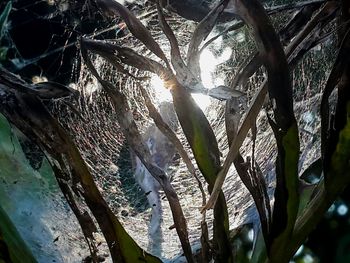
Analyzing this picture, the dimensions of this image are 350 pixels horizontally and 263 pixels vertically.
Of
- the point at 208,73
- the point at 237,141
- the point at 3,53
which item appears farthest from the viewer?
the point at 3,53

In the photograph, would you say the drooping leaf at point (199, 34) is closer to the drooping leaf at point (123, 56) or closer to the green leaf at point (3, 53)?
the drooping leaf at point (123, 56)

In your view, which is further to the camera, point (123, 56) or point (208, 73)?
point (208, 73)

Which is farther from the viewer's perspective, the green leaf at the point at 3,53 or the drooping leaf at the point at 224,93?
the green leaf at the point at 3,53

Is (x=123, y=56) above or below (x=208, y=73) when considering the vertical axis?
below

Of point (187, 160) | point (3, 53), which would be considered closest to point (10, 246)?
point (187, 160)

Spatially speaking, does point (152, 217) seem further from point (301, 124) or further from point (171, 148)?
point (301, 124)

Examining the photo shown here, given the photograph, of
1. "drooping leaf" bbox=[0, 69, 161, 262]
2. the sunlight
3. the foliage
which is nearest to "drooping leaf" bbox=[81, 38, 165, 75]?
the foliage

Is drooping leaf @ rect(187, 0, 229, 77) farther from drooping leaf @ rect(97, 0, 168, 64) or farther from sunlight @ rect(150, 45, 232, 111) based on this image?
sunlight @ rect(150, 45, 232, 111)

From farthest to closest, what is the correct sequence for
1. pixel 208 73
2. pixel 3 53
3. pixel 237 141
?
1. pixel 3 53
2. pixel 208 73
3. pixel 237 141

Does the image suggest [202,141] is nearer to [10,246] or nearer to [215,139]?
[215,139]

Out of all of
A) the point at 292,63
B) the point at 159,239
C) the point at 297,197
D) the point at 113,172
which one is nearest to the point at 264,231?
the point at 297,197

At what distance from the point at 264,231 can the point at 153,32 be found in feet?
2.24

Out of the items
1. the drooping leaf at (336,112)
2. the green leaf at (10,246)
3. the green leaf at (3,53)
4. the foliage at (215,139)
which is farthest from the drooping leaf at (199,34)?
the green leaf at (3,53)

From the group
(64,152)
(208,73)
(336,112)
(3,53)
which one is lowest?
(336,112)
